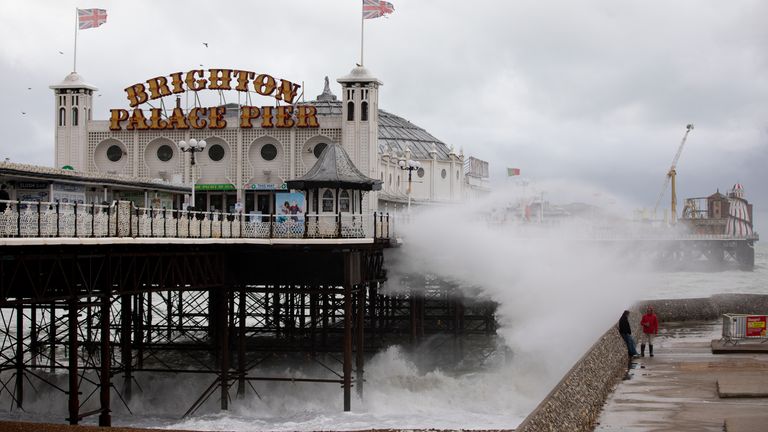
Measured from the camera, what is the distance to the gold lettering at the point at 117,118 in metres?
56.6

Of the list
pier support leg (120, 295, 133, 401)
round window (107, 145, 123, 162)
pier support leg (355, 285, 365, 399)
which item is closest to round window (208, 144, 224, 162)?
round window (107, 145, 123, 162)

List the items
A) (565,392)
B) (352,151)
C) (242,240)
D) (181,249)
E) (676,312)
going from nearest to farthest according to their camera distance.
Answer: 1. (565,392)
2. (181,249)
3. (242,240)
4. (352,151)
5. (676,312)

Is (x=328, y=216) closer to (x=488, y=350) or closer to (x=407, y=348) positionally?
(x=407, y=348)

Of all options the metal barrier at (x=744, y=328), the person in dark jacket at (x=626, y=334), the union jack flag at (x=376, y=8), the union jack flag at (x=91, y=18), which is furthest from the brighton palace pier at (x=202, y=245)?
the metal barrier at (x=744, y=328)

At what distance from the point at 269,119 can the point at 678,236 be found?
12888 centimetres

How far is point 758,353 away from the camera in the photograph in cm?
3497

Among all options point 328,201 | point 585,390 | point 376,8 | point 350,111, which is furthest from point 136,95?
point 585,390

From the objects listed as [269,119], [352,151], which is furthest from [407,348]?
[269,119]

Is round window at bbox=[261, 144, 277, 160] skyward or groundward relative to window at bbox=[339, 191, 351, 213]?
skyward

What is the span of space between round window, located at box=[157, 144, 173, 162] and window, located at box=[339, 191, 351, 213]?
56.3 ft

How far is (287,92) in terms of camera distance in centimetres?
5688

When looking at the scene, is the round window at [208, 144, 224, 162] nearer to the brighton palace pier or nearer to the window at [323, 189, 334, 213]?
the brighton palace pier

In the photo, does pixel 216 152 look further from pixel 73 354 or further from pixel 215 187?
pixel 73 354

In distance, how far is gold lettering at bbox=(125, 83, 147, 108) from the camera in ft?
190
